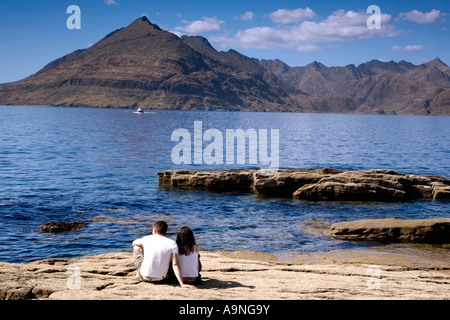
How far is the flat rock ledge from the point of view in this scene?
91.8 feet

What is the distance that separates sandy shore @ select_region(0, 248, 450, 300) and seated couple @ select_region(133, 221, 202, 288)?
334 millimetres

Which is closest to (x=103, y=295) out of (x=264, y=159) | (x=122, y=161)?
(x=122, y=161)

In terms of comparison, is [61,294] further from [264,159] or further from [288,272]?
[264,159]

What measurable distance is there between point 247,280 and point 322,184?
57.8ft

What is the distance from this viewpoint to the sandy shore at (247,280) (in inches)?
373

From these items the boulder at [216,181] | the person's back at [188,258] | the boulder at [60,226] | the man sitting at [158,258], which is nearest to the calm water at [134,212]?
the boulder at [60,226]

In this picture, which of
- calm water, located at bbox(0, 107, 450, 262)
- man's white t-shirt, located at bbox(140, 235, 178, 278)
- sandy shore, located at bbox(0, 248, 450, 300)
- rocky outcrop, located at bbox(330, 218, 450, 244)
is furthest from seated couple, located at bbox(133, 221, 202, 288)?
rocky outcrop, located at bbox(330, 218, 450, 244)

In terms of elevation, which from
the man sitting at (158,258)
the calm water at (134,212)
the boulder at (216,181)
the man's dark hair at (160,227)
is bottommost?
the calm water at (134,212)

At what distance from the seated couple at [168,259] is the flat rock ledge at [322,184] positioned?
18625mm

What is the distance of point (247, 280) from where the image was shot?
11.5 m

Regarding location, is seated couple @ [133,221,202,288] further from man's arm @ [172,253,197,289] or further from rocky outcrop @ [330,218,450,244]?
rocky outcrop @ [330,218,450,244]

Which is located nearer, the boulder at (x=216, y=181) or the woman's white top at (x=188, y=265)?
the woman's white top at (x=188, y=265)

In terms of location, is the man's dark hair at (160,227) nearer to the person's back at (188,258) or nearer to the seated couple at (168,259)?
the seated couple at (168,259)
